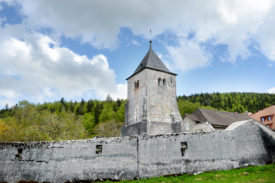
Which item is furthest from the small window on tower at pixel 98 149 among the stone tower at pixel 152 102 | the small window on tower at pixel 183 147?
the stone tower at pixel 152 102

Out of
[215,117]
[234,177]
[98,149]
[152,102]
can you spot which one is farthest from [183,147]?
[215,117]

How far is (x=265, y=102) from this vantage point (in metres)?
92.0

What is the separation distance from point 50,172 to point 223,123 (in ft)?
63.6

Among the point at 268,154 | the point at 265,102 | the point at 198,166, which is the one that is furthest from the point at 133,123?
the point at 265,102

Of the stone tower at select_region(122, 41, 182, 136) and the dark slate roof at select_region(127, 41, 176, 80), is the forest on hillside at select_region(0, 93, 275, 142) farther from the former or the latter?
the dark slate roof at select_region(127, 41, 176, 80)

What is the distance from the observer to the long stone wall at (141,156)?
1120 centimetres

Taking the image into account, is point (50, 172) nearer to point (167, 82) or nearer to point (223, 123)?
point (167, 82)

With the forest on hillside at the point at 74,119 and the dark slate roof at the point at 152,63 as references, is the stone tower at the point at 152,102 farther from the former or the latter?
the forest on hillside at the point at 74,119

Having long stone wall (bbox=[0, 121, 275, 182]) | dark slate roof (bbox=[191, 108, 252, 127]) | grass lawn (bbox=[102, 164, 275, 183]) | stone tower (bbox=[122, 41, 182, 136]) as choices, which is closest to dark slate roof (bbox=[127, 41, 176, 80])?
stone tower (bbox=[122, 41, 182, 136])

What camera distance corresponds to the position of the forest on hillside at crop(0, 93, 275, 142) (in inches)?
1006

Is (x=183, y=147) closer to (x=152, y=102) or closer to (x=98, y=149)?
(x=98, y=149)

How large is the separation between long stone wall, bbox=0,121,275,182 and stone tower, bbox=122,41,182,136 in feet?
23.0

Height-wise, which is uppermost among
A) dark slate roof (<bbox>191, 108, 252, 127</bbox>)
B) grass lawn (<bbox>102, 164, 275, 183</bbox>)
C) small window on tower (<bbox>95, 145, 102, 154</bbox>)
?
dark slate roof (<bbox>191, 108, 252, 127</bbox>)

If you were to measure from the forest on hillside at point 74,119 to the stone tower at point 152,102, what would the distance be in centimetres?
925
